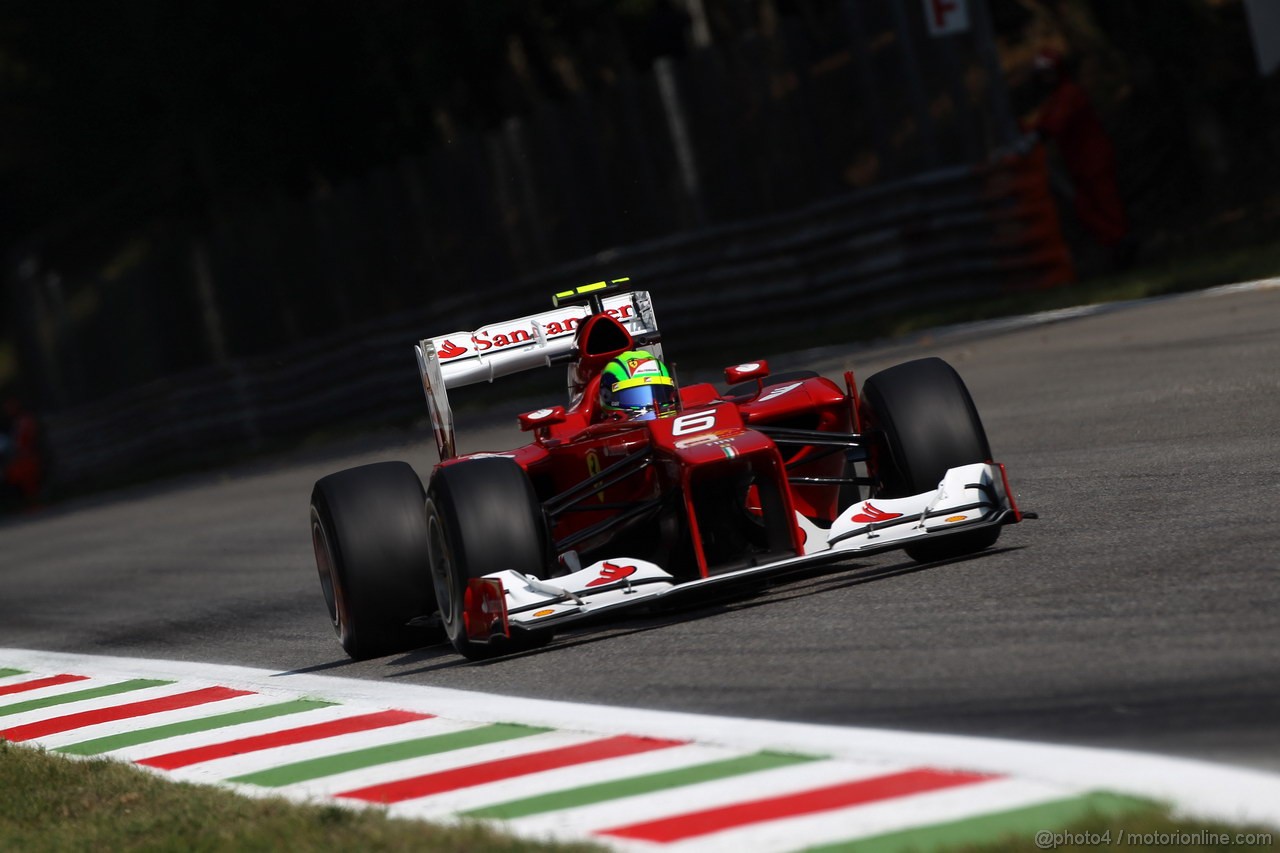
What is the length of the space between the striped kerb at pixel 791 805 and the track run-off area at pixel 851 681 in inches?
0.4

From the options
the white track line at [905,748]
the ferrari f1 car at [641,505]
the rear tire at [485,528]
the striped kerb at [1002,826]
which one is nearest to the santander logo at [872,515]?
the ferrari f1 car at [641,505]

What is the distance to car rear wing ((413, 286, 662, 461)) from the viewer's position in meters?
9.46

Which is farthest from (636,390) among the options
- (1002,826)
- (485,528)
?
(1002,826)

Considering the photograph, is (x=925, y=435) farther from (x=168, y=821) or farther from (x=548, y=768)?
(x=168, y=821)

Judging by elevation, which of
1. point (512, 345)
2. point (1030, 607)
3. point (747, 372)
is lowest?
point (1030, 607)

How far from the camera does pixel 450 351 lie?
952 cm

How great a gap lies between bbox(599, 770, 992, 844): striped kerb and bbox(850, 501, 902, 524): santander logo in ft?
9.05

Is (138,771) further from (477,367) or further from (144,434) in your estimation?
(144,434)

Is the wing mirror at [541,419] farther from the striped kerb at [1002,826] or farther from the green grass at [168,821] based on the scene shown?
the striped kerb at [1002,826]

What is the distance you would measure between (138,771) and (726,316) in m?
14.7

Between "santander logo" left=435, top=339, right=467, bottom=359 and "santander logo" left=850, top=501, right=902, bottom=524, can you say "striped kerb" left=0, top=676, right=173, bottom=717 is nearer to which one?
"santander logo" left=435, top=339, right=467, bottom=359

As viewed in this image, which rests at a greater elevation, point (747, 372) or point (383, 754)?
point (747, 372)

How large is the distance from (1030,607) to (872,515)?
1014 mm

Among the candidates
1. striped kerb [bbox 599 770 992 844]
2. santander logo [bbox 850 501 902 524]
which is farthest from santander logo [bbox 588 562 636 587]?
striped kerb [bbox 599 770 992 844]
